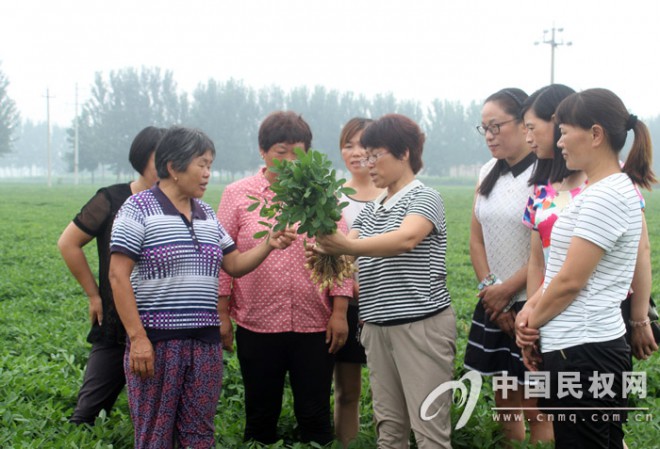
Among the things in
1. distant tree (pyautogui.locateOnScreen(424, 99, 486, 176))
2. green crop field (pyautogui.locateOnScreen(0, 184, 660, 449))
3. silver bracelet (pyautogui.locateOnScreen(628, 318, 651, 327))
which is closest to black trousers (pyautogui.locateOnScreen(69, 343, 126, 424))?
green crop field (pyautogui.locateOnScreen(0, 184, 660, 449))

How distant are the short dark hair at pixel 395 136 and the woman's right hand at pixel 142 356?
1.18 meters

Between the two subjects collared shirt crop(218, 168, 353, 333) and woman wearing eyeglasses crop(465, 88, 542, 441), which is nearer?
woman wearing eyeglasses crop(465, 88, 542, 441)

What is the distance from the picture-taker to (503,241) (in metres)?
3.21

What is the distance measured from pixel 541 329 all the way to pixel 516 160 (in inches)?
37.4

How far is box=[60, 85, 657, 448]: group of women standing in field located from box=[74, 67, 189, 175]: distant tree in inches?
2489

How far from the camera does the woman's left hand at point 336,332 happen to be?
3.34 m

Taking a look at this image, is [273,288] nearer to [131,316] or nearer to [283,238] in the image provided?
[283,238]

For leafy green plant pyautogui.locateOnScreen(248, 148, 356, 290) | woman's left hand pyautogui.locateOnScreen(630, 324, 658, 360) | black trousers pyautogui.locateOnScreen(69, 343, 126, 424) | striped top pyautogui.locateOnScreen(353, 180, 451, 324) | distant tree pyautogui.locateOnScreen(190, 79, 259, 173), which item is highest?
distant tree pyautogui.locateOnScreen(190, 79, 259, 173)

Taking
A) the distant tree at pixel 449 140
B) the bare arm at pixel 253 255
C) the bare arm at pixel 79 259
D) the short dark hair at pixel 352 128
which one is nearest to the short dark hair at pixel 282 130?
the short dark hair at pixel 352 128

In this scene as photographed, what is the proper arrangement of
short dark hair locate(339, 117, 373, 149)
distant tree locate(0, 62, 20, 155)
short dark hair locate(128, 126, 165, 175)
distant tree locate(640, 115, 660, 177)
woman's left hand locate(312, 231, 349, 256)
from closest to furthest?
woman's left hand locate(312, 231, 349, 256) < short dark hair locate(128, 126, 165, 175) < short dark hair locate(339, 117, 373, 149) < distant tree locate(0, 62, 20, 155) < distant tree locate(640, 115, 660, 177)

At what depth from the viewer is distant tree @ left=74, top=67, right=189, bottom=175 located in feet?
214

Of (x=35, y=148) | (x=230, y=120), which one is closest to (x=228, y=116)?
(x=230, y=120)

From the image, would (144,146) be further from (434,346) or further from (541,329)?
(541,329)
